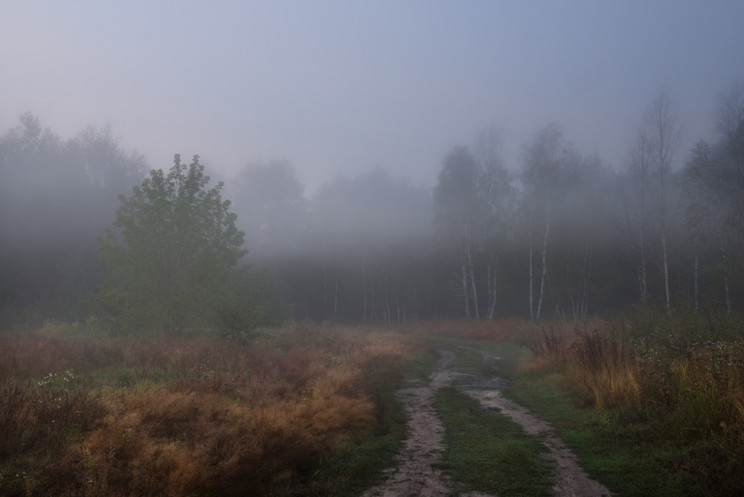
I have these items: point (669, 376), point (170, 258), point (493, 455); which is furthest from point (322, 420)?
point (170, 258)

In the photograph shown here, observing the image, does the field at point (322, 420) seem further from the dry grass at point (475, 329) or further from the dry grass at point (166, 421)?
the dry grass at point (475, 329)

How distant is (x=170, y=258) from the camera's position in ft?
58.6

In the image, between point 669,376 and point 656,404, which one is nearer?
point 656,404

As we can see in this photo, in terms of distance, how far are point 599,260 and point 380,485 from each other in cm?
3776

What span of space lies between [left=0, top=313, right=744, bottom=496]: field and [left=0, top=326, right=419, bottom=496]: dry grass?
24 mm

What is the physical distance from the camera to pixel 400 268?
46.8 m

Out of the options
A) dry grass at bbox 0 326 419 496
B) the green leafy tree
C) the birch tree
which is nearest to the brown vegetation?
dry grass at bbox 0 326 419 496

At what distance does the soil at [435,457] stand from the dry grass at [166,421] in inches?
45.6

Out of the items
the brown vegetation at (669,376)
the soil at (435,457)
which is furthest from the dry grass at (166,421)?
the brown vegetation at (669,376)

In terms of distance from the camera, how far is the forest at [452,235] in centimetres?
2641

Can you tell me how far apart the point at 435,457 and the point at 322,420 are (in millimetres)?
2214

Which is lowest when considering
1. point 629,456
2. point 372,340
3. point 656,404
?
point 372,340

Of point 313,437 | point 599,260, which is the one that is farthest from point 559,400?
point 599,260

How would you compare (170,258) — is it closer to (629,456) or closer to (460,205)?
(629,456)
